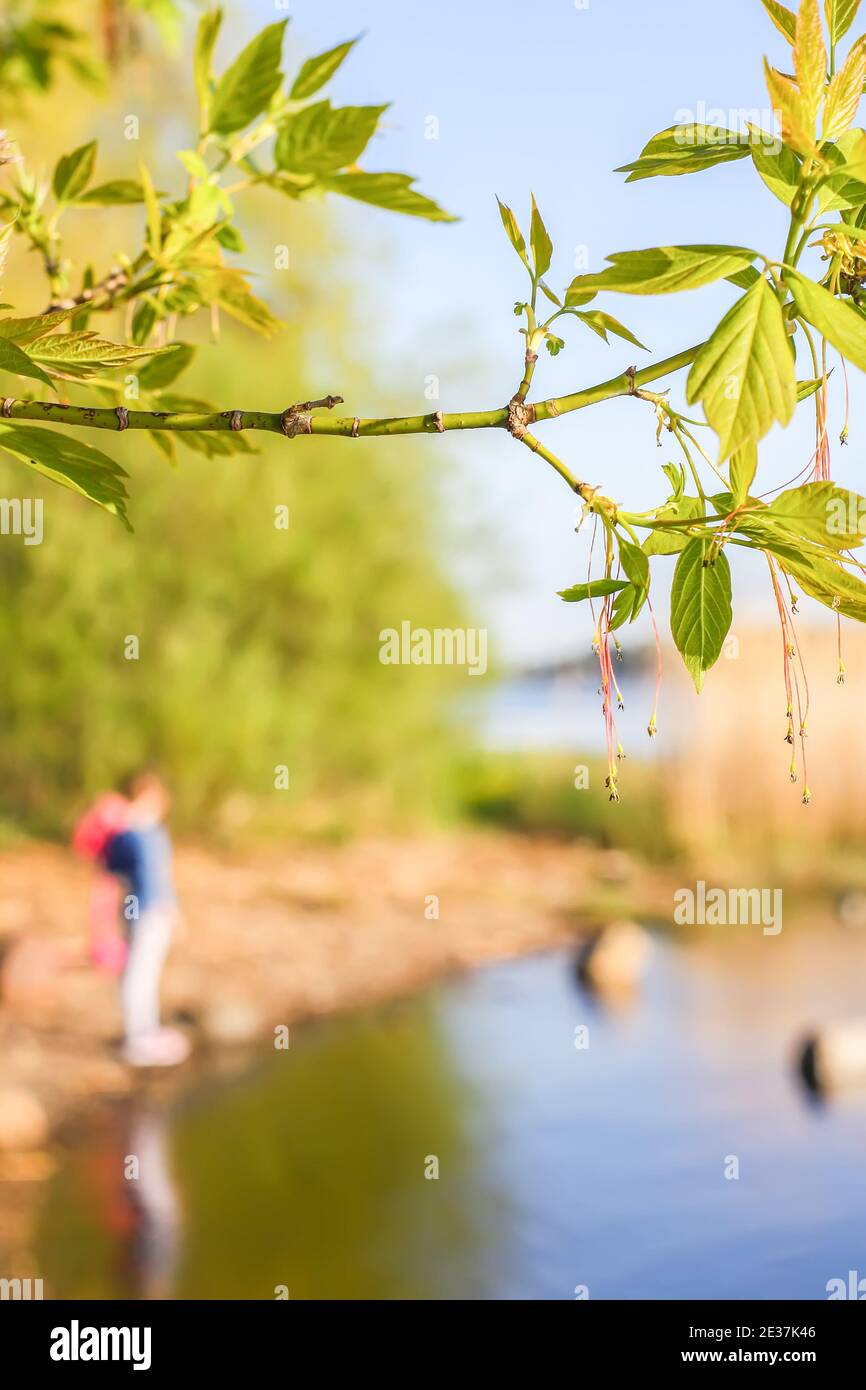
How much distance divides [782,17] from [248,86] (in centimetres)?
34

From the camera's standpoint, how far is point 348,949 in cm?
601

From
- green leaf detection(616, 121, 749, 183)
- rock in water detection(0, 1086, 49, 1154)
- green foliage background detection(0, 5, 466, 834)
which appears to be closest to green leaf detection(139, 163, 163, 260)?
green leaf detection(616, 121, 749, 183)

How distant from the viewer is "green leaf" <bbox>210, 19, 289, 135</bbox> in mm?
634

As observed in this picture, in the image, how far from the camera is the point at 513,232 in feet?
1.42

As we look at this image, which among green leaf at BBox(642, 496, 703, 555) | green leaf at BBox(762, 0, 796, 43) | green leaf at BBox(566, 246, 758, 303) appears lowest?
green leaf at BBox(642, 496, 703, 555)

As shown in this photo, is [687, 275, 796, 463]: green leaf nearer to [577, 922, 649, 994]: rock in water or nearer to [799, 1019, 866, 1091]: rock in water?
[799, 1019, 866, 1091]: rock in water

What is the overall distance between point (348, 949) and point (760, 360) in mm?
5831

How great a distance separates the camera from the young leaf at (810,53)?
38 centimetres

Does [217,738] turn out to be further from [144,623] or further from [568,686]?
[568,686]

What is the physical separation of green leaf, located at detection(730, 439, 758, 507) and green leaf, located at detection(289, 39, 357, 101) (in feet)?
1.18

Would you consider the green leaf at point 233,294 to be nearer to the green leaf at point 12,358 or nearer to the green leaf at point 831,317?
the green leaf at point 12,358

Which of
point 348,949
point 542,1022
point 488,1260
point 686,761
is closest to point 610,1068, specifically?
point 542,1022

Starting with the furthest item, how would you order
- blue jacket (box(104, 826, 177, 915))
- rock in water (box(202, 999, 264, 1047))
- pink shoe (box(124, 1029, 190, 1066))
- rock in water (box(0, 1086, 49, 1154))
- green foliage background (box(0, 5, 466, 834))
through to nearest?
green foliage background (box(0, 5, 466, 834)) < rock in water (box(202, 999, 264, 1047)) < blue jacket (box(104, 826, 177, 915)) < pink shoe (box(124, 1029, 190, 1066)) < rock in water (box(0, 1086, 49, 1154))

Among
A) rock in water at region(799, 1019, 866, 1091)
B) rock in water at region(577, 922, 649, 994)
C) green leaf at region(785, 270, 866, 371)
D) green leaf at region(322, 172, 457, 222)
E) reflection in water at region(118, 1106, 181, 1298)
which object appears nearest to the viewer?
green leaf at region(785, 270, 866, 371)
